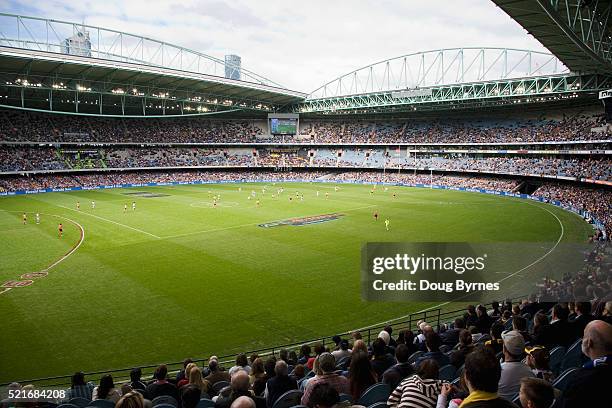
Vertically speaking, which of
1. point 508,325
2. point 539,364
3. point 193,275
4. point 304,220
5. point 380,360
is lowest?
point 193,275

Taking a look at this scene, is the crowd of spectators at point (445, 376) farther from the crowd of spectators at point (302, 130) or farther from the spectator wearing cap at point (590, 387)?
the crowd of spectators at point (302, 130)

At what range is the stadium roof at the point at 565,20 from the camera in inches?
769

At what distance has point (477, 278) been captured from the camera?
22250 millimetres

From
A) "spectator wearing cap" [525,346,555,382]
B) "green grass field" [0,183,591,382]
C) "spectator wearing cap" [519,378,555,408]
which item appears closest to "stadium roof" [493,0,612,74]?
"green grass field" [0,183,591,382]

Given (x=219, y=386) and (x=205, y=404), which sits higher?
(x=205, y=404)

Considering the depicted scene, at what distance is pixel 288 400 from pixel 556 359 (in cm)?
433

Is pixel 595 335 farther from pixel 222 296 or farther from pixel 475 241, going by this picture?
pixel 475 241

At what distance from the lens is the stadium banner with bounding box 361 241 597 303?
20.0 m

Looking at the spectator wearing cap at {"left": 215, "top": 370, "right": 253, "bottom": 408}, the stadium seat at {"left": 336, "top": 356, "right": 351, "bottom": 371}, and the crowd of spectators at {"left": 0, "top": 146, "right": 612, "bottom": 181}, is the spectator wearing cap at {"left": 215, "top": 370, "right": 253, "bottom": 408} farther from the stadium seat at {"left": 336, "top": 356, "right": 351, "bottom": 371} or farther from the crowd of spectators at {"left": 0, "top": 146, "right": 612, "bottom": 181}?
the crowd of spectators at {"left": 0, "top": 146, "right": 612, "bottom": 181}

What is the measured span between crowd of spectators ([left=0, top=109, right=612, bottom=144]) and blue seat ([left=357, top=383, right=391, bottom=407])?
5765cm

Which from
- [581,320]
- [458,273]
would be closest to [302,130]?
[458,273]

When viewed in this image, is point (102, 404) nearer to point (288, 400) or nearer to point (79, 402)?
point (79, 402)

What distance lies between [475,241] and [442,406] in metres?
27.7

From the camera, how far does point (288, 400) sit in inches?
248
